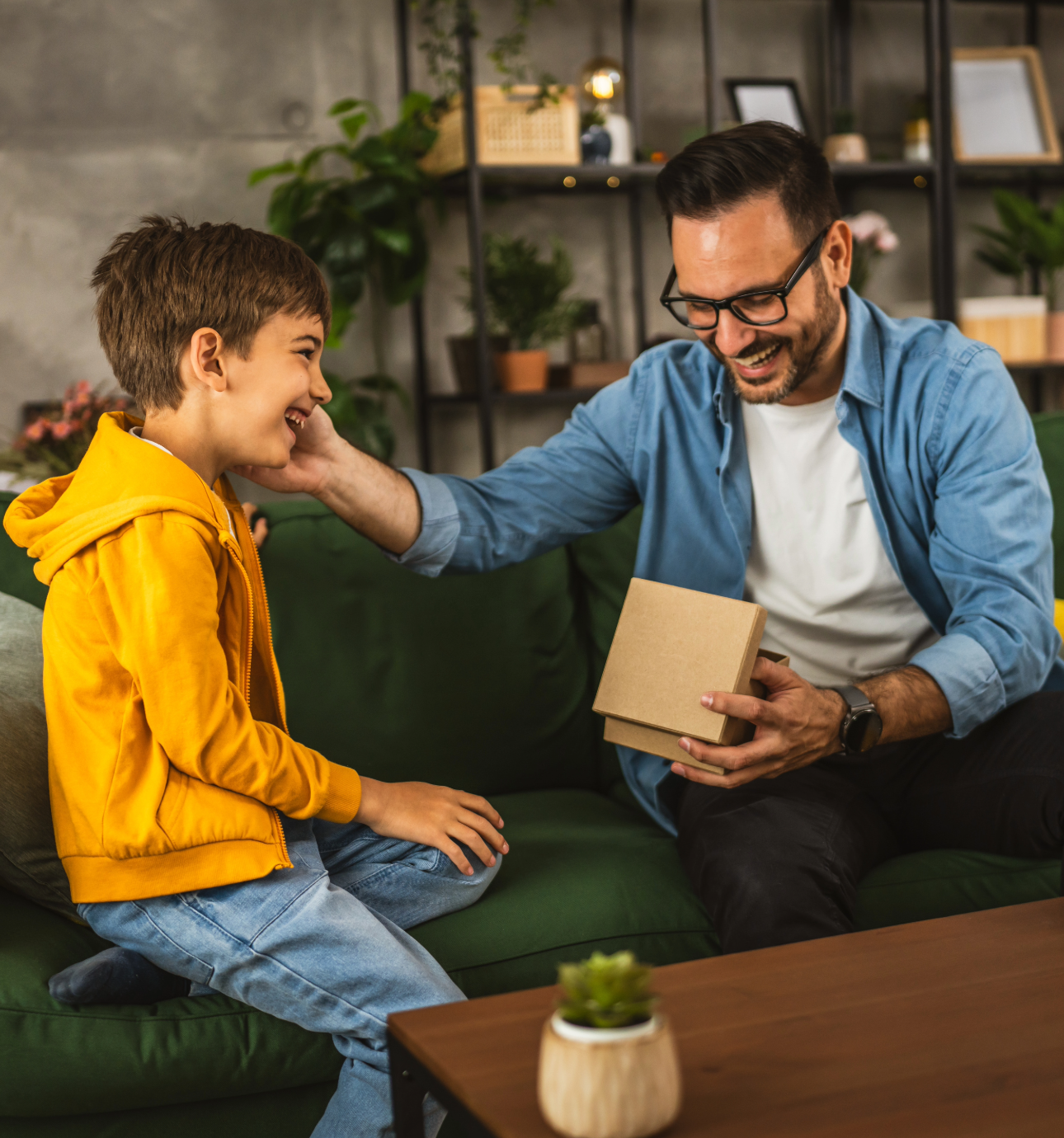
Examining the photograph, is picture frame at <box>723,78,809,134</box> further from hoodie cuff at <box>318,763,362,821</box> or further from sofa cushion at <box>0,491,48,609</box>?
hoodie cuff at <box>318,763,362,821</box>

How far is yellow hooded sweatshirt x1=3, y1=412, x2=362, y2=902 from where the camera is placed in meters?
1.08

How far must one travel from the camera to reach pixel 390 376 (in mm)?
3424

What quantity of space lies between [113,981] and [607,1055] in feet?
Result: 2.26

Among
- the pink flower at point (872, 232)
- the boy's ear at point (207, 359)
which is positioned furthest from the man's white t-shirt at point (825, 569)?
the pink flower at point (872, 232)

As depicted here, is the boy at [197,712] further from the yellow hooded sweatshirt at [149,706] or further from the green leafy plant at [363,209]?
the green leafy plant at [363,209]

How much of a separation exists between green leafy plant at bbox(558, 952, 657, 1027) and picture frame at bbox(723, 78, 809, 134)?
3142 millimetres

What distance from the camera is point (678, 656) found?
1247 millimetres

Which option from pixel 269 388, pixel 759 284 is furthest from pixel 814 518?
pixel 269 388

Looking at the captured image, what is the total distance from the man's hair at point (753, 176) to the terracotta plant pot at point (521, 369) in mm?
1580

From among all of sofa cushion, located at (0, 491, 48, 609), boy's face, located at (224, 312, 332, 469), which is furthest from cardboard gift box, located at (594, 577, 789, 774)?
sofa cushion, located at (0, 491, 48, 609)

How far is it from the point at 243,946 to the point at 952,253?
118 inches

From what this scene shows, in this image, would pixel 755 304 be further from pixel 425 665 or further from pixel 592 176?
pixel 592 176

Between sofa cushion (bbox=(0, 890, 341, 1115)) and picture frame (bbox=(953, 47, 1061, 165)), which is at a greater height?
picture frame (bbox=(953, 47, 1061, 165))

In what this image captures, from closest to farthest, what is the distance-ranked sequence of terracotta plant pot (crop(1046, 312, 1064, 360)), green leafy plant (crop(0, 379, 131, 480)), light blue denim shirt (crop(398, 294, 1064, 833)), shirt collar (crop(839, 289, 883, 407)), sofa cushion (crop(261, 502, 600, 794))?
light blue denim shirt (crop(398, 294, 1064, 833))
shirt collar (crop(839, 289, 883, 407))
sofa cushion (crop(261, 502, 600, 794))
green leafy plant (crop(0, 379, 131, 480))
terracotta plant pot (crop(1046, 312, 1064, 360))
